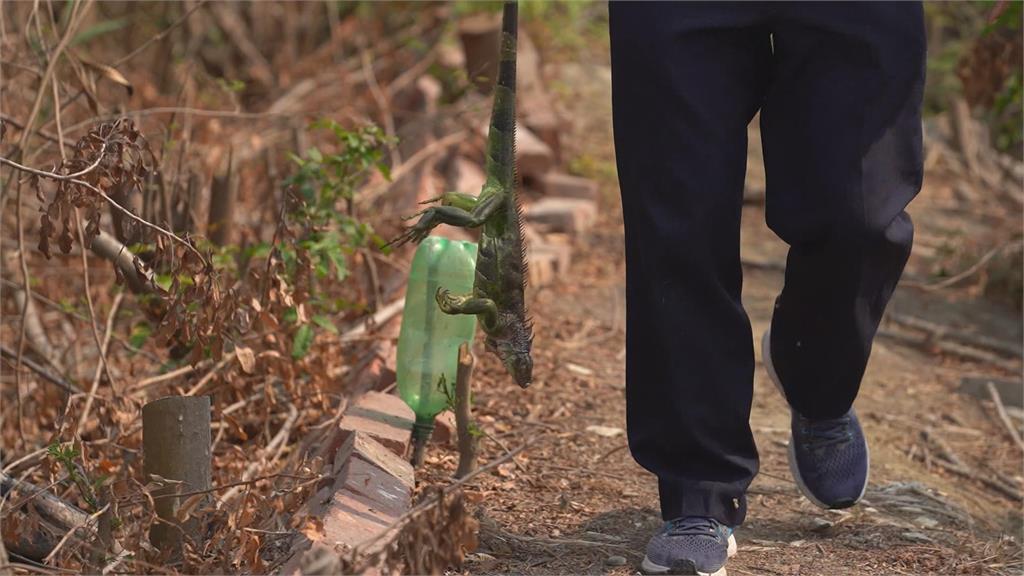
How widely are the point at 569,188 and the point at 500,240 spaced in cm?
363

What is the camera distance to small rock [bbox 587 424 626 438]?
3.72 metres

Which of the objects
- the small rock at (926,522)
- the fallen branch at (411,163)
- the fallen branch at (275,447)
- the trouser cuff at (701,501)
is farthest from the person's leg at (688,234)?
the fallen branch at (411,163)

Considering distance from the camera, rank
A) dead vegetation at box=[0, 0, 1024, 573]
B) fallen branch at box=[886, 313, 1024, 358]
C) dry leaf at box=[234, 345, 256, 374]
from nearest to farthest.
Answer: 1. dead vegetation at box=[0, 0, 1024, 573]
2. dry leaf at box=[234, 345, 256, 374]
3. fallen branch at box=[886, 313, 1024, 358]

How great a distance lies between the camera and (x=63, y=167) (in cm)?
286

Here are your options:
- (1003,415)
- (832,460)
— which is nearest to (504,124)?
(832,460)

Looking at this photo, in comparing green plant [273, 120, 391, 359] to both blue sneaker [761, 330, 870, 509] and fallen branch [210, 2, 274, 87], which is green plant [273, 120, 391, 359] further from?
fallen branch [210, 2, 274, 87]

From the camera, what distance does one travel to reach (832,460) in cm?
297

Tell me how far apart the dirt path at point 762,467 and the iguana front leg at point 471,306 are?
36 centimetres

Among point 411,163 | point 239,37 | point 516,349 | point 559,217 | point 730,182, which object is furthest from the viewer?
point 239,37

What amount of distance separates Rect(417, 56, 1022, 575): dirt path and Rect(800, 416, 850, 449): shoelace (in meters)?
0.23

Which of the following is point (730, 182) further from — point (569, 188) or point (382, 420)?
point (569, 188)

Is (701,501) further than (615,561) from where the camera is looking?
No

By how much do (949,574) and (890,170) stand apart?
2.95ft

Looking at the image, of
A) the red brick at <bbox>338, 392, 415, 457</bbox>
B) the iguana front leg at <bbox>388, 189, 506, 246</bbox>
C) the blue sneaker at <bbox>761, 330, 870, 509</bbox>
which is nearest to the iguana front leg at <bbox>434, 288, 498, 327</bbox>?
the iguana front leg at <bbox>388, 189, 506, 246</bbox>
